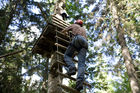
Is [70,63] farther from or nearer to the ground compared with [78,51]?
nearer to the ground

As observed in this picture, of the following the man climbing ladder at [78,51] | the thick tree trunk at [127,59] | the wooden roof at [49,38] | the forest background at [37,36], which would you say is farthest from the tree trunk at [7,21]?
the thick tree trunk at [127,59]

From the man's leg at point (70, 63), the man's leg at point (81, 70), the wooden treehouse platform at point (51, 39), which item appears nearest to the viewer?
→ the man's leg at point (81, 70)

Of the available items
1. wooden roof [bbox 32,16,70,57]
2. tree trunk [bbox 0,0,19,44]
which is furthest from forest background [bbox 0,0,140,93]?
wooden roof [bbox 32,16,70,57]

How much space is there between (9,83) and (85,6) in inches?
318

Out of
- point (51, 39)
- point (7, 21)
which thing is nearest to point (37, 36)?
point (7, 21)

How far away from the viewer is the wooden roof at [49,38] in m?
4.93

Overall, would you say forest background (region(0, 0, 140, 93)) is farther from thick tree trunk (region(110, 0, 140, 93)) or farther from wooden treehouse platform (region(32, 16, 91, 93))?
wooden treehouse platform (region(32, 16, 91, 93))

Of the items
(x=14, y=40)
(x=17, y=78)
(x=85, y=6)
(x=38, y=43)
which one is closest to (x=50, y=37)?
(x=38, y=43)

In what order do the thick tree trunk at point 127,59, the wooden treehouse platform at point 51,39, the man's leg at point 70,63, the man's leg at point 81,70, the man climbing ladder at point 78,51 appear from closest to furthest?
the man's leg at point 81,70 → the man climbing ladder at point 78,51 → the man's leg at point 70,63 → the wooden treehouse platform at point 51,39 → the thick tree trunk at point 127,59

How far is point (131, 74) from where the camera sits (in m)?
6.66

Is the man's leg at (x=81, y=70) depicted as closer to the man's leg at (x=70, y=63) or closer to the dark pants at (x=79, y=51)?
the dark pants at (x=79, y=51)

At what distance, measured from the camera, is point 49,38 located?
203 inches

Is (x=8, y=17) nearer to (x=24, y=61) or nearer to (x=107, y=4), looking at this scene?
(x=24, y=61)

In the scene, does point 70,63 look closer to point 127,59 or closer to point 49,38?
point 49,38
